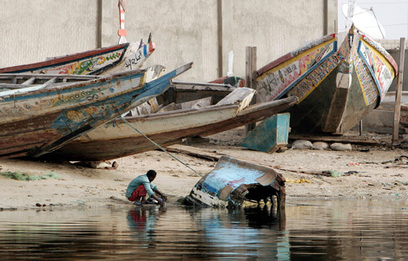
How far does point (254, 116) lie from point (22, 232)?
21.8 ft

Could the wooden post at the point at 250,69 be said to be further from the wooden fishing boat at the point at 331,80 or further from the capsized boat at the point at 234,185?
the capsized boat at the point at 234,185

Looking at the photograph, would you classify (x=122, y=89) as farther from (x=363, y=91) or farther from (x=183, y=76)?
(x=183, y=76)

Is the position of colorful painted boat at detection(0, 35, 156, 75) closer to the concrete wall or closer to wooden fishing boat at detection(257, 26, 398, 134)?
the concrete wall

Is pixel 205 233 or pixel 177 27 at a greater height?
pixel 177 27

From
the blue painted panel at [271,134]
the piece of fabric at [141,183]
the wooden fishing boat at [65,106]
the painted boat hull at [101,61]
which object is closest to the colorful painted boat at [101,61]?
the painted boat hull at [101,61]

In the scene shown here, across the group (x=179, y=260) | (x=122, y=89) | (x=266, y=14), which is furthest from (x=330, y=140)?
(x=179, y=260)

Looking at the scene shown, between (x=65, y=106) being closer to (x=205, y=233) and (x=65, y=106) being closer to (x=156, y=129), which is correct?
(x=156, y=129)

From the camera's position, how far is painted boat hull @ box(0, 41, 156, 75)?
16.3 metres

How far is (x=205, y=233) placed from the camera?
7445 mm

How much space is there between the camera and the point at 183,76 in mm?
20922

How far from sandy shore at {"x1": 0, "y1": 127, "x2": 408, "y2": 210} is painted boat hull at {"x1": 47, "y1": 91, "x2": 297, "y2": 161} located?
300mm

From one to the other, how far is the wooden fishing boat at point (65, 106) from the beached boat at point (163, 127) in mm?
682

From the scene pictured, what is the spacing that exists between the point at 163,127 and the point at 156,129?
4.7 inches

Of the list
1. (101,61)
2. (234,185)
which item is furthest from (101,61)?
(234,185)
